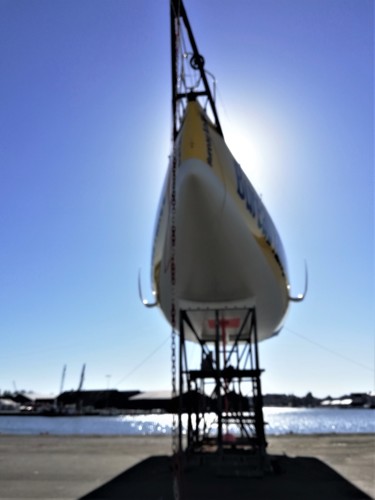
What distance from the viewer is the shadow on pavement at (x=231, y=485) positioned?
8.17 metres

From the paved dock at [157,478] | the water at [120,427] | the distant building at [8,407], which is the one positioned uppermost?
the paved dock at [157,478]

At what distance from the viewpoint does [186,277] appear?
37.9 ft

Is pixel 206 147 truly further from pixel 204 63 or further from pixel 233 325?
pixel 233 325

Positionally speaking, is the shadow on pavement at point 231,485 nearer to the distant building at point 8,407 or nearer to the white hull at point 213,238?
the white hull at point 213,238

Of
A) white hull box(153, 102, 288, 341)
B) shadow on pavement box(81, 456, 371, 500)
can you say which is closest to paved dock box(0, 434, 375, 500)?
shadow on pavement box(81, 456, 371, 500)

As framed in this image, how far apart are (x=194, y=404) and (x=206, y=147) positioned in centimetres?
1000

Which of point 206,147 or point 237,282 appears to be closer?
point 206,147

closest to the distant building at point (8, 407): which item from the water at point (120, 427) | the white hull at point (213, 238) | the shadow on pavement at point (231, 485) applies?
the water at point (120, 427)

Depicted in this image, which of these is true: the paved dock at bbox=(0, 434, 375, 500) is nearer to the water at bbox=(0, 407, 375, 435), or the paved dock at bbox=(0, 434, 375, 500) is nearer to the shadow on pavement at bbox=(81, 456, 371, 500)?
the shadow on pavement at bbox=(81, 456, 371, 500)

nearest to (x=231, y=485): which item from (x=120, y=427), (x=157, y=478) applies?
(x=157, y=478)

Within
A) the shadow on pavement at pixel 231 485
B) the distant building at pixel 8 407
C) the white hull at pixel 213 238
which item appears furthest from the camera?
the distant building at pixel 8 407

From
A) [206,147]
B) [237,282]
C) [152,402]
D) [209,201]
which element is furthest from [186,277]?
[152,402]

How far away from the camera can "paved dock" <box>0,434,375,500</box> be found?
834cm

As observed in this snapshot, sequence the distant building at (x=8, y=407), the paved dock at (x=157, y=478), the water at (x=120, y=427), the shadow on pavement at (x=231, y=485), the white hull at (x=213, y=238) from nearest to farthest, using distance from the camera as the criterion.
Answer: the shadow on pavement at (x=231, y=485)
the paved dock at (x=157, y=478)
the white hull at (x=213, y=238)
the water at (x=120, y=427)
the distant building at (x=8, y=407)
